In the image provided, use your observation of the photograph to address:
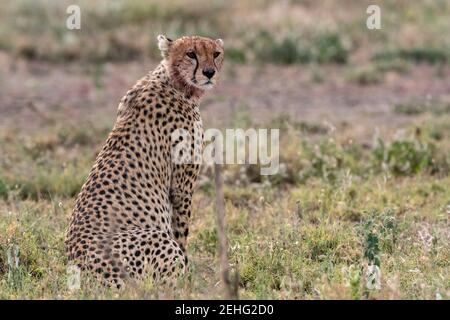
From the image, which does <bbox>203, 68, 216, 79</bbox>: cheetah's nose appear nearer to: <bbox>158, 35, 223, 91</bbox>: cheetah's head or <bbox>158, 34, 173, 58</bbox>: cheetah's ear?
<bbox>158, 35, 223, 91</bbox>: cheetah's head

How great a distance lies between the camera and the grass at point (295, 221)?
4605 mm

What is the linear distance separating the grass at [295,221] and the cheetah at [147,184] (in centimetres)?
15

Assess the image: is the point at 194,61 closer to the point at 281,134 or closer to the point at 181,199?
the point at 181,199

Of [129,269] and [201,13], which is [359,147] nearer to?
[129,269]

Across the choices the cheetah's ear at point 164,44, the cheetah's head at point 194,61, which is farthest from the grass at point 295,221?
the cheetah's ear at point 164,44

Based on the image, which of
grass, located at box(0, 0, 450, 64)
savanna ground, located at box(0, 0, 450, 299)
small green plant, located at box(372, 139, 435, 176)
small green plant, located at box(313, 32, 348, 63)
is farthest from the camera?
grass, located at box(0, 0, 450, 64)

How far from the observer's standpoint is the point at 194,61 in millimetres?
5062

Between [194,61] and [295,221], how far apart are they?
98cm

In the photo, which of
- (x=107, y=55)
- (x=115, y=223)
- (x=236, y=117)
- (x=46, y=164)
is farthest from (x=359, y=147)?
(x=107, y=55)

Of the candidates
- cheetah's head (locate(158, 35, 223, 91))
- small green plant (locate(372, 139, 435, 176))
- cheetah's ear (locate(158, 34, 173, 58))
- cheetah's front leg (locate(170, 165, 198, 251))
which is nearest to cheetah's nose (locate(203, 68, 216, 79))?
cheetah's head (locate(158, 35, 223, 91))

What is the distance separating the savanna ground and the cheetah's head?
0.81m

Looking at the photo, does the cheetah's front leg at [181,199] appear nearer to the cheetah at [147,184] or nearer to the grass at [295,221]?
the cheetah at [147,184]

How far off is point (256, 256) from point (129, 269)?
2.77 ft

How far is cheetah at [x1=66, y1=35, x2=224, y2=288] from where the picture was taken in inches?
177
